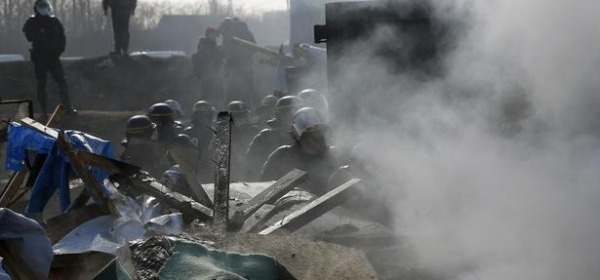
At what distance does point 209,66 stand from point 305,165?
808cm

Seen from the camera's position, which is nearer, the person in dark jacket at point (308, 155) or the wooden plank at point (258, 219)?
the wooden plank at point (258, 219)

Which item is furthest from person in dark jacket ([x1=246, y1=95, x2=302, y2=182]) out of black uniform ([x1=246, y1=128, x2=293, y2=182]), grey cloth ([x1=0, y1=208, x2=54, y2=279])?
grey cloth ([x1=0, y1=208, x2=54, y2=279])

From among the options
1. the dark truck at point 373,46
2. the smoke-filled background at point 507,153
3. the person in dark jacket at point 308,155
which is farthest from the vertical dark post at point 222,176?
the dark truck at point 373,46

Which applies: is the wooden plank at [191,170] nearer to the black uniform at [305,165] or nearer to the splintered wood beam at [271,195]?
the splintered wood beam at [271,195]

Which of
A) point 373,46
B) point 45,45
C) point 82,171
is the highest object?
point 373,46

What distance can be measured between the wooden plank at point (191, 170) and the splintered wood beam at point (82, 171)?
2.27 feet

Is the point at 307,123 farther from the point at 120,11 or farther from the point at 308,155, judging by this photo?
the point at 120,11

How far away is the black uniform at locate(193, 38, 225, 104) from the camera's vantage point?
16141 millimetres

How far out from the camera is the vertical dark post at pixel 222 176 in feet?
19.4

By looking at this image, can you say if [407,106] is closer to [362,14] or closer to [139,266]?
[362,14]

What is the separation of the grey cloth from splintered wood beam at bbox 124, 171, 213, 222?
1.75m

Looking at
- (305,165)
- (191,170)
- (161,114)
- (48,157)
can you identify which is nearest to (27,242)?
(48,157)

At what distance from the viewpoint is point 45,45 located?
13.6 metres

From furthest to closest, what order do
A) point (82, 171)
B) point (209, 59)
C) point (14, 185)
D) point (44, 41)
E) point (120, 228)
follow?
point (209, 59), point (44, 41), point (14, 185), point (82, 171), point (120, 228)
